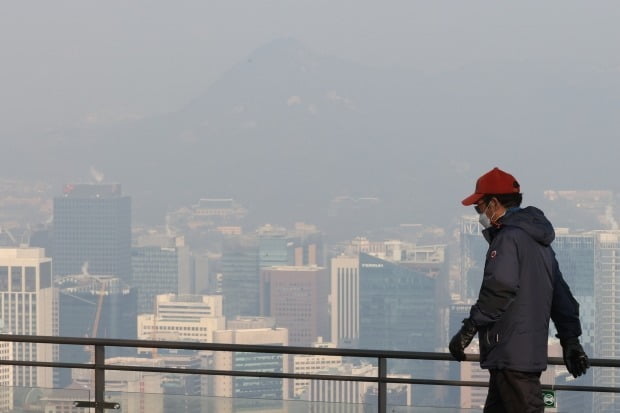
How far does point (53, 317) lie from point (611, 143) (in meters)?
77.4

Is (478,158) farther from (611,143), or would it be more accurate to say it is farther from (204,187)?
(204,187)

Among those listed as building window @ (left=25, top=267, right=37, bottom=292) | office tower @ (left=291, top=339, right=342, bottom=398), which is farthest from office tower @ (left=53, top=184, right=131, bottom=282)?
office tower @ (left=291, top=339, right=342, bottom=398)

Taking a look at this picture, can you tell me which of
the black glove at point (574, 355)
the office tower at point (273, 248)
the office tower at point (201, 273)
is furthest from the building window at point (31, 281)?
the black glove at point (574, 355)

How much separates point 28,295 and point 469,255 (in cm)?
5461

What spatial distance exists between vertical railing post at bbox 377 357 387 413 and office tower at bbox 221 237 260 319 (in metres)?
150

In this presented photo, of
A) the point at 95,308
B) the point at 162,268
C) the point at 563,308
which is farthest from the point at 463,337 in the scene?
the point at 162,268

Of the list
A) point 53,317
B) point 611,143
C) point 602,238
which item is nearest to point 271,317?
point 53,317

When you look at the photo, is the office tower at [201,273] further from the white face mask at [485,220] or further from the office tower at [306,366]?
the white face mask at [485,220]

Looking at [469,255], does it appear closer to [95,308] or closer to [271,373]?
[95,308]

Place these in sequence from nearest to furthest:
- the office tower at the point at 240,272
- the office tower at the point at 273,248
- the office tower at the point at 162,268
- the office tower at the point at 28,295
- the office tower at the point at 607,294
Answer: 1. the office tower at the point at 607,294
2. the office tower at the point at 28,295
3. the office tower at the point at 240,272
4. the office tower at the point at 162,268
5. the office tower at the point at 273,248

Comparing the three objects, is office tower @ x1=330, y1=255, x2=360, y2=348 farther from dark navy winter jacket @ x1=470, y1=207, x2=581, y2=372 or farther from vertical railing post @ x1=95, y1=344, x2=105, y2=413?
Result: dark navy winter jacket @ x1=470, y1=207, x2=581, y2=372

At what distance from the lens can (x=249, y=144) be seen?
7416 inches

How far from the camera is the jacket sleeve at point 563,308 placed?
5.32 metres

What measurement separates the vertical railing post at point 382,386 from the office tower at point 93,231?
16029 cm
